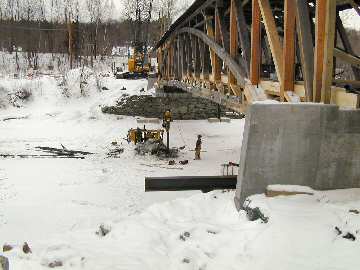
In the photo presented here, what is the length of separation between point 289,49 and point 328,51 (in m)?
1.10

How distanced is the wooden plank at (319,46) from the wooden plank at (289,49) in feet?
2.73

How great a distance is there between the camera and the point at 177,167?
16.0 metres

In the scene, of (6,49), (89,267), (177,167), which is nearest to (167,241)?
(89,267)

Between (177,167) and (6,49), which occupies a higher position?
(6,49)

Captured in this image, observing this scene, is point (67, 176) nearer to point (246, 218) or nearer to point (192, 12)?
point (192, 12)

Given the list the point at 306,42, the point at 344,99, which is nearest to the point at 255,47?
the point at 306,42

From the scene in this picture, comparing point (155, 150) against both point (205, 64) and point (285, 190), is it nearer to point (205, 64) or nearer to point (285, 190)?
point (205, 64)

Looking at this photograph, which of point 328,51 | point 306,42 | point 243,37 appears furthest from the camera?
point 243,37

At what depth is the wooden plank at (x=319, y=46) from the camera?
5.39 meters

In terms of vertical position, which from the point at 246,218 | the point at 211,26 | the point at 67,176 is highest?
the point at 211,26

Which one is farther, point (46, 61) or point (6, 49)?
point (6, 49)

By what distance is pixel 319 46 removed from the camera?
5543mm

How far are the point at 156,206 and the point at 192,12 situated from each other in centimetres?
801

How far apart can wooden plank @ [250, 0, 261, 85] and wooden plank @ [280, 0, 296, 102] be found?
1435mm
